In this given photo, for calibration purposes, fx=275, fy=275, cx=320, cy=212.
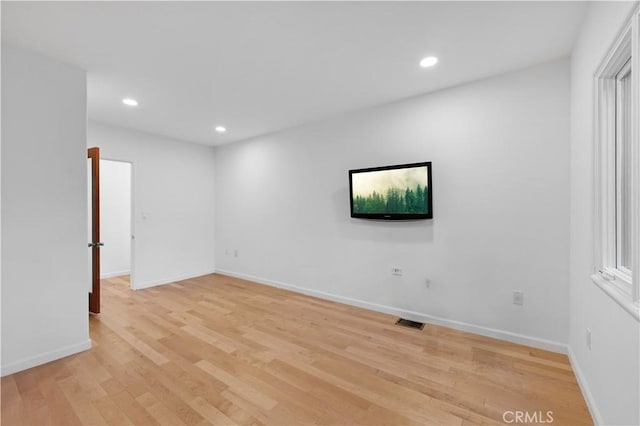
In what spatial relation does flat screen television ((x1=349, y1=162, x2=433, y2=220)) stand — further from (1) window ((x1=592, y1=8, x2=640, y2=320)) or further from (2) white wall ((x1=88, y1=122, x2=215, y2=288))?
(2) white wall ((x1=88, y1=122, x2=215, y2=288))

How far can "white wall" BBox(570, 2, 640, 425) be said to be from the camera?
1312 millimetres

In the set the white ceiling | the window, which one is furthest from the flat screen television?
the window

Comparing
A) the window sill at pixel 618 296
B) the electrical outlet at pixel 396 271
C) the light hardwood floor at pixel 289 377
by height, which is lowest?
the light hardwood floor at pixel 289 377

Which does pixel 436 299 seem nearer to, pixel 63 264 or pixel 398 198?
pixel 398 198

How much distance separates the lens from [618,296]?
139 cm

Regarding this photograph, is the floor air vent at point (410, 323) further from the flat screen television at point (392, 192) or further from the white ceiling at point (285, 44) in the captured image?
the white ceiling at point (285, 44)

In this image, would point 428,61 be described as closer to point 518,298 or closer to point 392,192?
point 392,192

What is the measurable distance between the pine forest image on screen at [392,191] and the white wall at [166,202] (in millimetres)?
3496

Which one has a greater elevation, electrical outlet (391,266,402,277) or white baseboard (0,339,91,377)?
electrical outlet (391,266,402,277)

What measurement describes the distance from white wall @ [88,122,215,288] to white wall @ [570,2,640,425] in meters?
5.59

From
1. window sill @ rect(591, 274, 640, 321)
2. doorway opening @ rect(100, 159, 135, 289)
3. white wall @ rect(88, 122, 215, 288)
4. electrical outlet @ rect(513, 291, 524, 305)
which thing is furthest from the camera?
doorway opening @ rect(100, 159, 135, 289)

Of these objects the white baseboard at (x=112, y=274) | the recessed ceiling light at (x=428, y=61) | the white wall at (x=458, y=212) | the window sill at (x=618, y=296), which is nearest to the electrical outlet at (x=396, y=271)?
the white wall at (x=458, y=212)

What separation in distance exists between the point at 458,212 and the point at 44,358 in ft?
13.6

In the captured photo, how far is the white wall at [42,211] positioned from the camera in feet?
7.39
